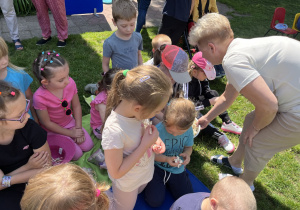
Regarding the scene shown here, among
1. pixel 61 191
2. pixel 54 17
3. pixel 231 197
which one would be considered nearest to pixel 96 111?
pixel 61 191

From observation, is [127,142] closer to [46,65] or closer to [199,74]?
[46,65]

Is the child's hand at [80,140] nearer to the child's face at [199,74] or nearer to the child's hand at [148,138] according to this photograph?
the child's hand at [148,138]

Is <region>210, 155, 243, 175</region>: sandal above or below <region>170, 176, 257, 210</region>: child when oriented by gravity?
below

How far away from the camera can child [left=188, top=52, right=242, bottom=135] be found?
3053 mm

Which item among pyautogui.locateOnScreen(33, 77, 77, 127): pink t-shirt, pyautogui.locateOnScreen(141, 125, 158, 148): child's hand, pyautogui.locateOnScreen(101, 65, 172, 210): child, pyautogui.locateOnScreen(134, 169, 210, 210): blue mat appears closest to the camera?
pyautogui.locateOnScreen(101, 65, 172, 210): child

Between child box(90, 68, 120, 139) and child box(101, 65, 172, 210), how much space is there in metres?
0.80

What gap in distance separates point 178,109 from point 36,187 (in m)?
1.25

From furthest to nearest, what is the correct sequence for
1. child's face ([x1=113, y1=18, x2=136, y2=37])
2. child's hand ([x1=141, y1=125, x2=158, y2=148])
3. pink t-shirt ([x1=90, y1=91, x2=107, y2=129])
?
child's face ([x1=113, y1=18, x2=136, y2=37]), pink t-shirt ([x1=90, y1=91, x2=107, y2=129]), child's hand ([x1=141, y1=125, x2=158, y2=148])

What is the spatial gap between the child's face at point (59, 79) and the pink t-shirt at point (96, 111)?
396 millimetres

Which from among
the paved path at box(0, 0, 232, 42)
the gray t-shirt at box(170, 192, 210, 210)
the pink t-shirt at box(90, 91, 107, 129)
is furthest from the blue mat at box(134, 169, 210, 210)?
the paved path at box(0, 0, 232, 42)

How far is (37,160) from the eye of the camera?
2037 millimetres

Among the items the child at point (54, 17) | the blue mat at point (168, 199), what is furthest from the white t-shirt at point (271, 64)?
the child at point (54, 17)

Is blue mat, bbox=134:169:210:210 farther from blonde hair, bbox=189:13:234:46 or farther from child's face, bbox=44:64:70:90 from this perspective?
blonde hair, bbox=189:13:234:46

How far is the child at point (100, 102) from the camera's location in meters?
2.60
